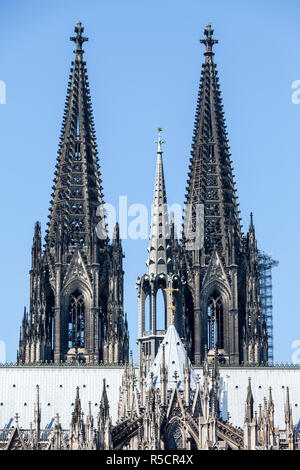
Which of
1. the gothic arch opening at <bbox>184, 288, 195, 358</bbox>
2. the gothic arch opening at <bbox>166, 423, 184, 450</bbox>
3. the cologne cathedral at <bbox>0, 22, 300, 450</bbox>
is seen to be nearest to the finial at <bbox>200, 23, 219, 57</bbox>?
the cologne cathedral at <bbox>0, 22, 300, 450</bbox>

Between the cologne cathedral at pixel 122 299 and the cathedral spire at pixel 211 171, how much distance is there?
9cm

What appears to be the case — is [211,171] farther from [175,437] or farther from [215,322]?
[175,437]

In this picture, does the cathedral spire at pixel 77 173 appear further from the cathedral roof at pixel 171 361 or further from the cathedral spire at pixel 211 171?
the cathedral roof at pixel 171 361

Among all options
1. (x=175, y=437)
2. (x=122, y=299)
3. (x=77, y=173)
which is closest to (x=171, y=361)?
(x=175, y=437)

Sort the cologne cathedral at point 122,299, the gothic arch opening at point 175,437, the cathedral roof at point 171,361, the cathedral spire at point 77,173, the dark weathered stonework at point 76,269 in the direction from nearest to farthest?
the gothic arch opening at point 175,437
the cathedral roof at point 171,361
the cologne cathedral at point 122,299
the dark weathered stonework at point 76,269
the cathedral spire at point 77,173

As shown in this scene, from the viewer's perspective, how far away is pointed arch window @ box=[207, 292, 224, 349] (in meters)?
115

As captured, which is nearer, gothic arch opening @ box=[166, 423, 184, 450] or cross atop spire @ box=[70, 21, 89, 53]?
gothic arch opening @ box=[166, 423, 184, 450]

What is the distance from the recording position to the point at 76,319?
377 feet

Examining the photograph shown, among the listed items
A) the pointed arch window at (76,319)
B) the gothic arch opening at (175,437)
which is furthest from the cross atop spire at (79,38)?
the gothic arch opening at (175,437)

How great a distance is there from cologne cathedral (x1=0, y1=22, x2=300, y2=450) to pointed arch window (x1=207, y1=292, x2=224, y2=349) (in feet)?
0.21

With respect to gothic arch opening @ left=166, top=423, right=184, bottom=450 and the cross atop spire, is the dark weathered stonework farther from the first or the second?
gothic arch opening @ left=166, top=423, right=184, bottom=450

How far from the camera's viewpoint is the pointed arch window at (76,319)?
377 ft

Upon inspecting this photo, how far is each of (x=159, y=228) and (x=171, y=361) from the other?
2077 centimetres

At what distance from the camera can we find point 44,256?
11575cm
